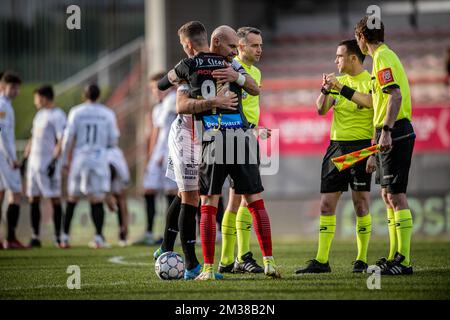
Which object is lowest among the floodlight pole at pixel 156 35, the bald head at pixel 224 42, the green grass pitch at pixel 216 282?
the green grass pitch at pixel 216 282

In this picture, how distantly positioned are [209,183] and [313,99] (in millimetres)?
11763

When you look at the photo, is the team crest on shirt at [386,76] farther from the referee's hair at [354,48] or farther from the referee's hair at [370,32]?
the referee's hair at [354,48]

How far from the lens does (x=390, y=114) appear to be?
7.47m

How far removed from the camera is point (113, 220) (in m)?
16.0

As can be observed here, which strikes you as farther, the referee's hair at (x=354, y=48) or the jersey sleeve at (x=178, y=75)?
the referee's hair at (x=354, y=48)

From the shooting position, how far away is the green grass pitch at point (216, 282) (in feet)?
21.2

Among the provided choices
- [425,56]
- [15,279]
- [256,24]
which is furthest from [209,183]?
[256,24]

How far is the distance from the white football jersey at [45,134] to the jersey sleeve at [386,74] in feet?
22.2

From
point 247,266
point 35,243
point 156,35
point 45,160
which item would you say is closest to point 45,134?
point 45,160

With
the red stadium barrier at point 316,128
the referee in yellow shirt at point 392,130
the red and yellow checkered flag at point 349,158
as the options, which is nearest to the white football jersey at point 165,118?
the red stadium barrier at point 316,128

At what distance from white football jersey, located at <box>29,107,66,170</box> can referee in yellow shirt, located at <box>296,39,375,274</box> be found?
6166 millimetres

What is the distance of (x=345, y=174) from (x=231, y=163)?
4.21 ft

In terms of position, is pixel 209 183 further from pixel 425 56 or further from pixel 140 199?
pixel 425 56

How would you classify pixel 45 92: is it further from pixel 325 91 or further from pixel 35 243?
pixel 325 91
